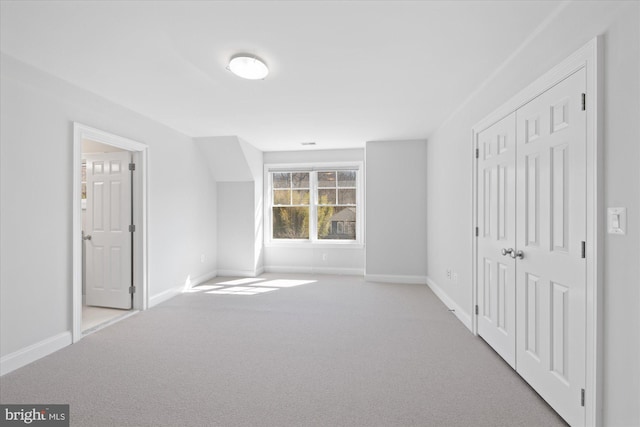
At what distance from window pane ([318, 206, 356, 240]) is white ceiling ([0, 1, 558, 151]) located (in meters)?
2.80

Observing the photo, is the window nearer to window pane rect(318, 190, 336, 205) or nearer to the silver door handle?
window pane rect(318, 190, 336, 205)

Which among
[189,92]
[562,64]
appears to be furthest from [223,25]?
[562,64]

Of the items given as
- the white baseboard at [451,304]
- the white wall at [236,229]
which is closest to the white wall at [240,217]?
the white wall at [236,229]

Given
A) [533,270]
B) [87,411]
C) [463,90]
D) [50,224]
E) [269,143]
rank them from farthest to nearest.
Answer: [269,143], [463,90], [50,224], [533,270], [87,411]

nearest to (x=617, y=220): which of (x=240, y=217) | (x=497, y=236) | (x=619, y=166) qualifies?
(x=619, y=166)

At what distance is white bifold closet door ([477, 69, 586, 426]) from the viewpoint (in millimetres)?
1744

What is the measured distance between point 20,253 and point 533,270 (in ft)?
13.6

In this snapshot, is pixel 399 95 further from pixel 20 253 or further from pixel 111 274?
pixel 111 274

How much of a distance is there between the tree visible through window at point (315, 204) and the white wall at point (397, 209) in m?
0.74

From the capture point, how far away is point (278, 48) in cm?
229

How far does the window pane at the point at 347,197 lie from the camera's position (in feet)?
20.4

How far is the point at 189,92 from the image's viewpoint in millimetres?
3133

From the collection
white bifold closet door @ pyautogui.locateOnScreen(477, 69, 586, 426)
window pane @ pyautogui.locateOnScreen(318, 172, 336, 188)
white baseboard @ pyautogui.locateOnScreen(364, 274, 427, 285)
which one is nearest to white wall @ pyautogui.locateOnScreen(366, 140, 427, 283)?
white baseboard @ pyautogui.locateOnScreen(364, 274, 427, 285)

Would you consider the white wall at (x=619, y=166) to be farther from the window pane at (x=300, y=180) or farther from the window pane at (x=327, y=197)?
the window pane at (x=300, y=180)
